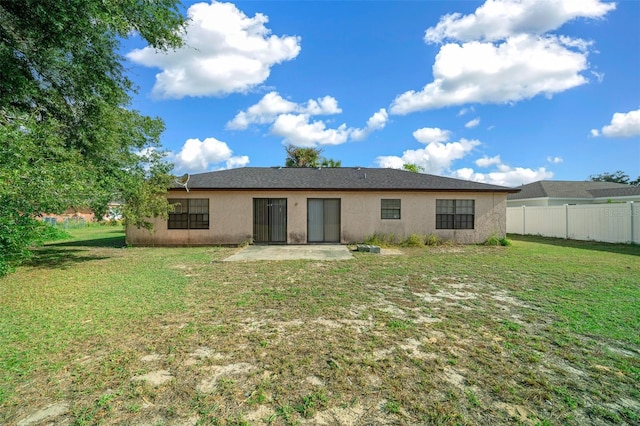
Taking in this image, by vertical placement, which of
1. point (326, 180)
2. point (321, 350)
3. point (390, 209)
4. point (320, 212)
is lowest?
point (321, 350)

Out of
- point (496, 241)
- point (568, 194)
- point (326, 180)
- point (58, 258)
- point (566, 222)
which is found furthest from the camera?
point (568, 194)

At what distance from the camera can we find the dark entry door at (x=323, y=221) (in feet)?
46.3

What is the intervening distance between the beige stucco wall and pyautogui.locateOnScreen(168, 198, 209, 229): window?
0.64 feet

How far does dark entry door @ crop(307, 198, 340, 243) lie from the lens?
1411 centimetres

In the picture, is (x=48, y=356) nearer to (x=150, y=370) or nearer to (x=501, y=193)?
(x=150, y=370)

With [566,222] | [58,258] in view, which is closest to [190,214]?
[58,258]

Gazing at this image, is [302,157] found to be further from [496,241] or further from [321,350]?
[321,350]

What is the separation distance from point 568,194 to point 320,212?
21.7 m

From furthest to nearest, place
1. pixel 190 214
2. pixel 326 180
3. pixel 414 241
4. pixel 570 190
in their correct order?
pixel 570 190
pixel 326 180
pixel 190 214
pixel 414 241

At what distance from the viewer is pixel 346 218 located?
45.8 ft

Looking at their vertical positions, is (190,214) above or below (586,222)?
above

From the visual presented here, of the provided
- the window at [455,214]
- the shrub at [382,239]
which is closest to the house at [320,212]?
the window at [455,214]

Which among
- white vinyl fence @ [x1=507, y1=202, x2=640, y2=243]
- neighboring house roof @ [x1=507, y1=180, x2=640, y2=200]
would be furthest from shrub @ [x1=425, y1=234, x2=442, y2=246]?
neighboring house roof @ [x1=507, y1=180, x2=640, y2=200]

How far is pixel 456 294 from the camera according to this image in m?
5.93
